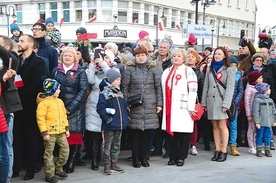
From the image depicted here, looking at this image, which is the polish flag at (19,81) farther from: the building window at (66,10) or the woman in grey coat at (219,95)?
the building window at (66,10)

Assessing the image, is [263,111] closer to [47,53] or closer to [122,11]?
[47,53]

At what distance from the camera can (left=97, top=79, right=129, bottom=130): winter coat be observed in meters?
5.43

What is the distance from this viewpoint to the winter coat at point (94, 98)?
18.9 feet

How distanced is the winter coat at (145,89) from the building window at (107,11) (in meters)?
30.9

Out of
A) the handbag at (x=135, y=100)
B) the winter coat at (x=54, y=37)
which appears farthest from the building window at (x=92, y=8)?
the handbag at (x=135, y=100)

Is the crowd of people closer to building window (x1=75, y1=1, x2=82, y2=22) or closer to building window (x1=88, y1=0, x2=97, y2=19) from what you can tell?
building window (x1=88, y1=0, x2=97, y2=19)

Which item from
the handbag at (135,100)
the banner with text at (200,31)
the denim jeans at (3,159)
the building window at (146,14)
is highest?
the building window at (146,14)

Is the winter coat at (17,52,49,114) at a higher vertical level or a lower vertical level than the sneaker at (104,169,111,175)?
higher

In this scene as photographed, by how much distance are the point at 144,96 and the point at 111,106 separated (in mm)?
697

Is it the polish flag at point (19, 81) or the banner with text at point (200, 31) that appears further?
the banner with text at point (200, 31)

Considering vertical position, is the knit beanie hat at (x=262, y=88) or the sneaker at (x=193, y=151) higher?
the knit beanie hat at (x=262, y=88)

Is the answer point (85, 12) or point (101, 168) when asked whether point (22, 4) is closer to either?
point (85, 12)

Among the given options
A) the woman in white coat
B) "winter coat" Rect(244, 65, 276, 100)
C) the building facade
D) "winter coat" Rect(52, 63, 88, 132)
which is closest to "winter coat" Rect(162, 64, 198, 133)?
the woman in white coat

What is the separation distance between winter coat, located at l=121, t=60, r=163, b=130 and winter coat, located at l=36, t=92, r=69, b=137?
3.87 ft
